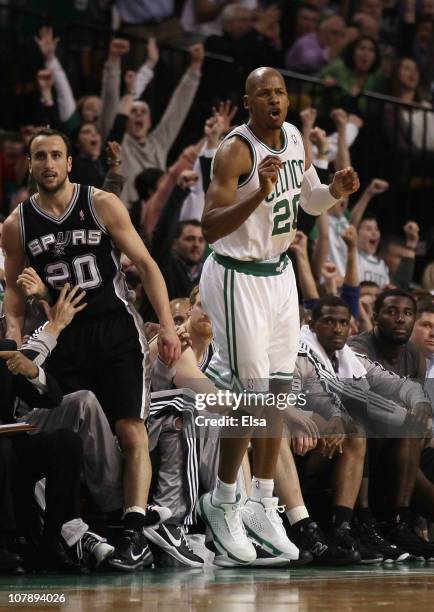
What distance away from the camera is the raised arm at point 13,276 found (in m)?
5.83

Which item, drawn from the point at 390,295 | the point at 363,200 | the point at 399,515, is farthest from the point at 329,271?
A: the point at 399,515

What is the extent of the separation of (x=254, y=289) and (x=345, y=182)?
A: 0.64 m

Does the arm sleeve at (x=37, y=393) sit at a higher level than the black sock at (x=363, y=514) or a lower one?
higher

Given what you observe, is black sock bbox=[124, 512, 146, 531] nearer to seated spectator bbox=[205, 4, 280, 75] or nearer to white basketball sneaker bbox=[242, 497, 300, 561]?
white basketball sneaker bbox=[242, 497, 300, 561]

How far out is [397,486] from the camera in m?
6.78

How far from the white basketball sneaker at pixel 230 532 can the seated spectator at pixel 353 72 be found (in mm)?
6316

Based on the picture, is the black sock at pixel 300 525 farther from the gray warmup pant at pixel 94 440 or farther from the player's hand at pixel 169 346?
the player's hand at pixel 169 346

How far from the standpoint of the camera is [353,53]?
1160 centimetres

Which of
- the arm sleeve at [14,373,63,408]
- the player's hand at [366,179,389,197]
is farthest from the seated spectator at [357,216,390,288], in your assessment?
the arm sleeve at [14,373,63,408]

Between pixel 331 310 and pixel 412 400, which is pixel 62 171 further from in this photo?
pixel 412 400

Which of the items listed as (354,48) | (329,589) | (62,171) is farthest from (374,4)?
(329,589)

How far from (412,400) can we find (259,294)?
1711mm

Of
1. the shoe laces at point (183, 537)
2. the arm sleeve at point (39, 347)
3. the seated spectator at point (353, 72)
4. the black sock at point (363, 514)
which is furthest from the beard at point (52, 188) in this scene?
the seated spectator at point (353, 72)

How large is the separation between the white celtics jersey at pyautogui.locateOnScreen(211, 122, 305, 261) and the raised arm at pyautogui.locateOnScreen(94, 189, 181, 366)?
0.32 meters
